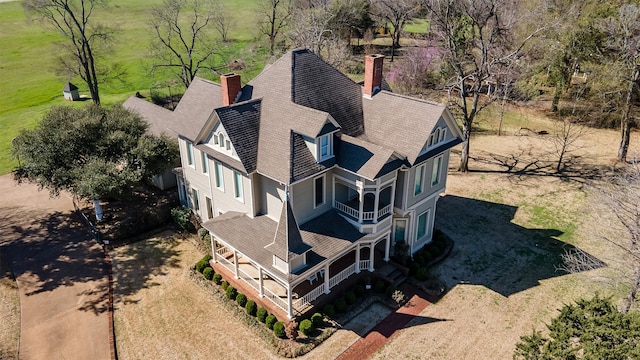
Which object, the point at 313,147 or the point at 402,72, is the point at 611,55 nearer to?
the point at 402,72

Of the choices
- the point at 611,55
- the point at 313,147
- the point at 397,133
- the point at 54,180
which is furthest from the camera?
the point at 611,55

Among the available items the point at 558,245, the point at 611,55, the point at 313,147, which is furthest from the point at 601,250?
the point at 611,55

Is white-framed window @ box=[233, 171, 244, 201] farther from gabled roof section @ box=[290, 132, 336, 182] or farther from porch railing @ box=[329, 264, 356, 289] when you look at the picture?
porch railing @ box=[329, 264, 356, 289]

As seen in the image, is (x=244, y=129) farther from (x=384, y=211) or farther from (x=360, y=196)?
(x=384, y=211)

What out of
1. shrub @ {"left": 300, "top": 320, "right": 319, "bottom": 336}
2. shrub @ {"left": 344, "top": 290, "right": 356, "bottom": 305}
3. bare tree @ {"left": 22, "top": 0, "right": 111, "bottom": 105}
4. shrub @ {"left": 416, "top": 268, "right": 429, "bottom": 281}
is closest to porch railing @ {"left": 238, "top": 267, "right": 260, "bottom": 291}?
shrub @ {"left": 300, "top": 320, "right": 319, "bottom": 336}

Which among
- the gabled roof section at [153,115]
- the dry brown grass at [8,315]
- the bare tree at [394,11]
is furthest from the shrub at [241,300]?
the bare tree at [394,11]

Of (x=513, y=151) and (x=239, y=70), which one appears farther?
(x=239, y=70)

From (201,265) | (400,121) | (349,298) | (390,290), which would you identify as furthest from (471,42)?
(201,265)
